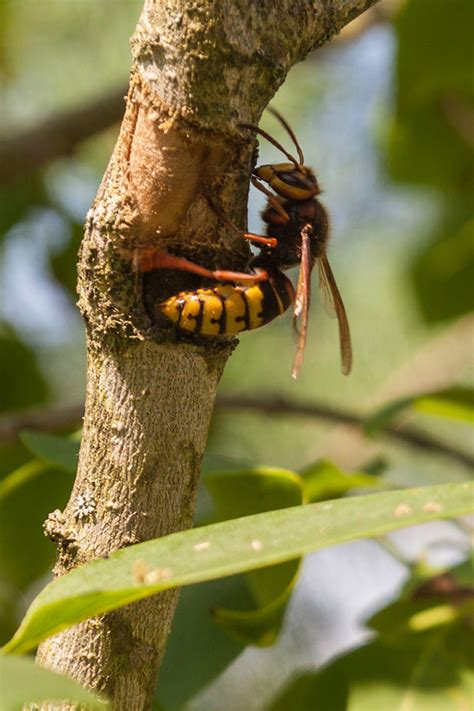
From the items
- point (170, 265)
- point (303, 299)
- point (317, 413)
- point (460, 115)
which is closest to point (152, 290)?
point (170, 265)

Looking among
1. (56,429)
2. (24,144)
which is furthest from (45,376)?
(56,429)

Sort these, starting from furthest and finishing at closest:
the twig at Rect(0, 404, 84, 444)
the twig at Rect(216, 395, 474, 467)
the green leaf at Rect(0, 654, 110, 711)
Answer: the twig at Rect(216, 395, 474, 467) < the twig at Rect(0, 404, 84, 444) < the green leaf at Rect(0, 654, 110, 711)

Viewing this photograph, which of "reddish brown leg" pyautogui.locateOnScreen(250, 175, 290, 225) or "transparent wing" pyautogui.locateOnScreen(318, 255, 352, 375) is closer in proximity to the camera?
"reddish brown leg" pyautogui.locateOnScreen(250, 175, 290, 225)

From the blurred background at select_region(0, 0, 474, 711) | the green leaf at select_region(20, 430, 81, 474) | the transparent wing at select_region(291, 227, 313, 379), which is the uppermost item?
the transparent wing at select_region(291, 227, 313, 379)

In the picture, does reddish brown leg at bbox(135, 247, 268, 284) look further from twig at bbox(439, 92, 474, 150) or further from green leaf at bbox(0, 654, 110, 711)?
twig at bbox(439, 92, 474, 150)

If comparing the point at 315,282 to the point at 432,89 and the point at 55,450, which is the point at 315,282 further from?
the point at 55,450

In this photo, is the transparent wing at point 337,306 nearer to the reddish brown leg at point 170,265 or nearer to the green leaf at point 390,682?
the green leaf at point 390,682

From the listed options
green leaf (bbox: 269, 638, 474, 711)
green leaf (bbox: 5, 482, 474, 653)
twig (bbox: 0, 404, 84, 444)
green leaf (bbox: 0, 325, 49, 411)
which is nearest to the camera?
green leaf (bbox: 5, 482, 474, 653)

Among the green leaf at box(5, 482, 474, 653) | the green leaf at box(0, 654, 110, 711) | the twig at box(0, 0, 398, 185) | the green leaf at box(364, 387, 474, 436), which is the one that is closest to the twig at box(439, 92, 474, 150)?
the twig at box(0, 0, 398, 185)
